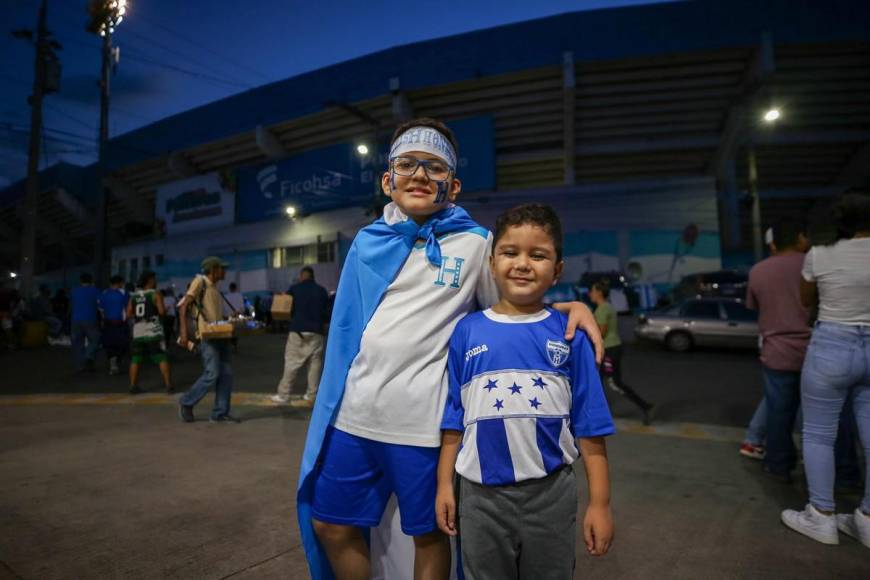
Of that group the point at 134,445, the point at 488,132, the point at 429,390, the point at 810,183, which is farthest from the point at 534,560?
the point at 810,183

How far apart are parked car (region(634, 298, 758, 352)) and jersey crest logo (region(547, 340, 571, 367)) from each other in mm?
11271

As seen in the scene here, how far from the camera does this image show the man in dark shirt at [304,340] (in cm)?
610

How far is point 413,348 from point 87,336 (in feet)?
32.5

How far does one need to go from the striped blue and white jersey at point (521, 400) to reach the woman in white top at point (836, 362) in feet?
6.46

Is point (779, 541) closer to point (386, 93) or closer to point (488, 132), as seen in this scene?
point (488, 132)

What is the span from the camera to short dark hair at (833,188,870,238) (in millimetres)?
2488

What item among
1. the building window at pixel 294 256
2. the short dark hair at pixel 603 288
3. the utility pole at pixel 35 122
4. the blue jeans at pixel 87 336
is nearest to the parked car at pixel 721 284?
the short dark hair at pixel 603 288

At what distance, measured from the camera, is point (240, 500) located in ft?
9.95

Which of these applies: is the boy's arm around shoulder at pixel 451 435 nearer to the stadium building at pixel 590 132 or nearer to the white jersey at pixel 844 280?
the white jersey at pixel 844 280

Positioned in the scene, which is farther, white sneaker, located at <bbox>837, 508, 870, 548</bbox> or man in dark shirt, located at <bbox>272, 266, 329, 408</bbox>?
man in dark shirt, located at <bbox>272, 266, 329, 408</bbox>

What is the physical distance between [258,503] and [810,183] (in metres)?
25.1

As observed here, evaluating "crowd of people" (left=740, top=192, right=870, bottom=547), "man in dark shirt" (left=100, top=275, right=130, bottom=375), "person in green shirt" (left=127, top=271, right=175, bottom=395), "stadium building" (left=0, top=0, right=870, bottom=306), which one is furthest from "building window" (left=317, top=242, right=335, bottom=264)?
"crowd of people" (left=740, top=192, right=870, bottom=547)

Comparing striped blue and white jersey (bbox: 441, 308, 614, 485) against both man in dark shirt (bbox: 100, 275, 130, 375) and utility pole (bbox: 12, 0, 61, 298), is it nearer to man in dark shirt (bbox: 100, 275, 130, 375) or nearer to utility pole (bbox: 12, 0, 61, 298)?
man in dark shirt (bbox: 100, 275, 130, 375)

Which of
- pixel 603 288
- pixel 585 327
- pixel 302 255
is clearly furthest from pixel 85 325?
pixel 302 255
